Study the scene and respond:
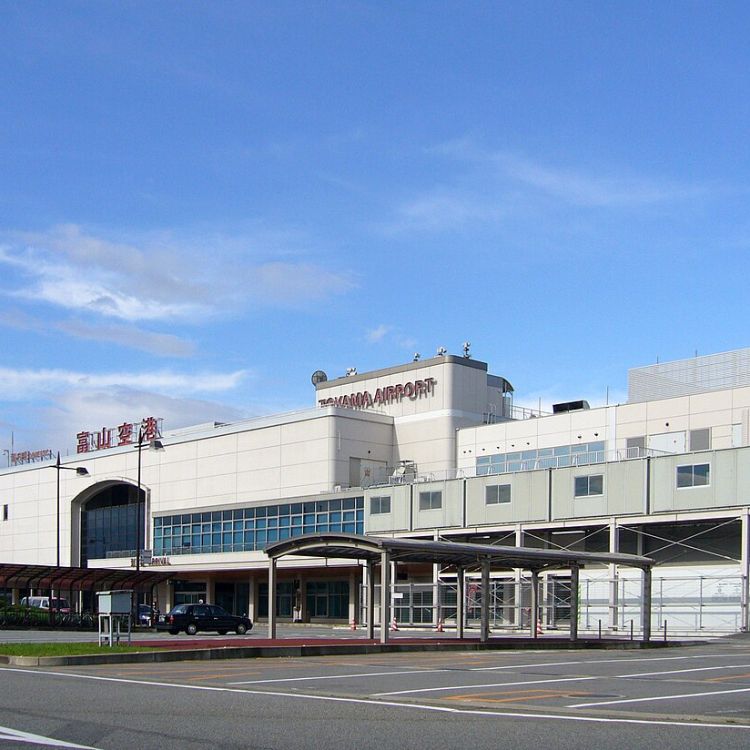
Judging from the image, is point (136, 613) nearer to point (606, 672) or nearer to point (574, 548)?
point (574, 548)

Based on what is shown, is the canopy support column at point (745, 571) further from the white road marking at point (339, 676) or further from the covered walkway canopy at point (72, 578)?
the covered walkway canopy at point (72, 578)

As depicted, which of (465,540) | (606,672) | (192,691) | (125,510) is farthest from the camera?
(125,510)

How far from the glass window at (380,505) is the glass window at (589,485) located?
13.5 metres

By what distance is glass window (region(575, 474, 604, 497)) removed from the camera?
54.8 m

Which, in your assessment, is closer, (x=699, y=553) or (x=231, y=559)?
(x=699, y=553)

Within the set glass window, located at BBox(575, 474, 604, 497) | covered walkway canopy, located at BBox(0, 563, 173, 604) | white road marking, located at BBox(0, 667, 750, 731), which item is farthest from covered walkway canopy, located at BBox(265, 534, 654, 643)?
covered walkway canopy, located at BBox(0, 563, 173, 604)

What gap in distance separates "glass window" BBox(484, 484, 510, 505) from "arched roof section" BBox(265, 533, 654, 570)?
843 inches

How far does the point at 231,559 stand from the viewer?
7469 cm

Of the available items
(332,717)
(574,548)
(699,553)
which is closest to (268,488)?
(574,548)

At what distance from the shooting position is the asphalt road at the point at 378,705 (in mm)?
11602

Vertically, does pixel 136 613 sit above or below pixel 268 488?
below

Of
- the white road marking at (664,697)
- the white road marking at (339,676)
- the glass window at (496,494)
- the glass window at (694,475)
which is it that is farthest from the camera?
the glass window at (496,494)

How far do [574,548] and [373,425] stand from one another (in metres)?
20.0

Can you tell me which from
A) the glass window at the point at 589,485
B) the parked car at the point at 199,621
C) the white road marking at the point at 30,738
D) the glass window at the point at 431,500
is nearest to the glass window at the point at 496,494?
the glass window at the point at 431,500
